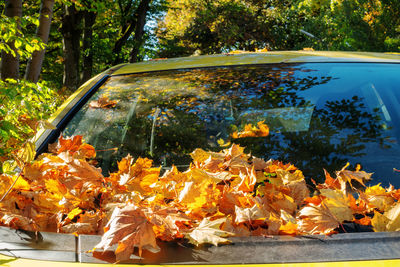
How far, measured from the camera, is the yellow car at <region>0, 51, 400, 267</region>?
6.28ft

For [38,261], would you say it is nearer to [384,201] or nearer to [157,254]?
[157,254]

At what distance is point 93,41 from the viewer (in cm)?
1402

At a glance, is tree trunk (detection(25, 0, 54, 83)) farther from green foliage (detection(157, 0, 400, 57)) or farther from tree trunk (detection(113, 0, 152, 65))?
green foliage (detection(157, 0, 400, 57))

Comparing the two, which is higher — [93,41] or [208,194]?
[93,41]

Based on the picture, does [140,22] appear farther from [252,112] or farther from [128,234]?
[128,234]

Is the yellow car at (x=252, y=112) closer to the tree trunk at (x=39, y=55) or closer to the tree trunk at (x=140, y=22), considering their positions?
the tree trunk at (x=39, y=55)

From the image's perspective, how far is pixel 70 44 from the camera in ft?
41.6

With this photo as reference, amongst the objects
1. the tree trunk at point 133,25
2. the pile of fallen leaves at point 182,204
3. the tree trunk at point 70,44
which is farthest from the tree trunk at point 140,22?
the pile of fallen leaves at point 182,204

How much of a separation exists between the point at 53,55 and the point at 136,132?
18.7 metres

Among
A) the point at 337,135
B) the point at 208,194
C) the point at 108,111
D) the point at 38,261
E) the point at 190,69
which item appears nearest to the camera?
the point at 38,261

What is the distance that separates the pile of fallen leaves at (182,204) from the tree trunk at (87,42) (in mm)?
12247

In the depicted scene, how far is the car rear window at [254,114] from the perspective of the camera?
1942 mm

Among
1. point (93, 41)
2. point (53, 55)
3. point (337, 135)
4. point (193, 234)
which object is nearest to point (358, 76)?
point (337, 135)

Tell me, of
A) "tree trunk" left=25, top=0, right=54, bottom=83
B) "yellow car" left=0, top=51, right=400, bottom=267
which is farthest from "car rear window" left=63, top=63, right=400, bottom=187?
"tree trunk" left=25, top=0, right=54, bottom=83
